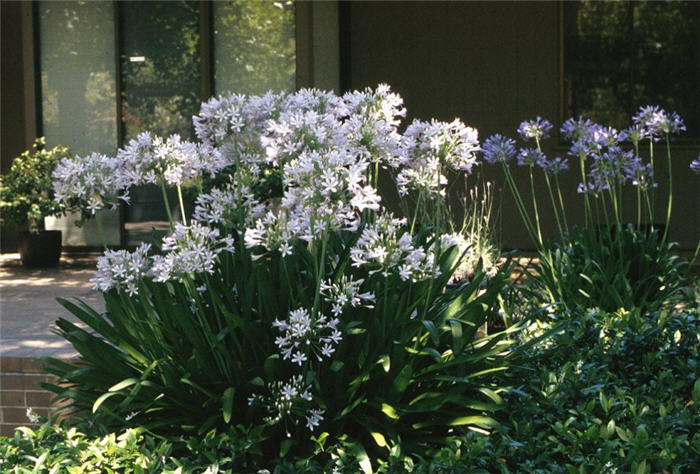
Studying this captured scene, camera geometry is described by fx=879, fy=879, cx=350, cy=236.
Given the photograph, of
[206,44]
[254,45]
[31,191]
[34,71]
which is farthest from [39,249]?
[254,45]

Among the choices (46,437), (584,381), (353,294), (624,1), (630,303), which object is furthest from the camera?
(624,1)

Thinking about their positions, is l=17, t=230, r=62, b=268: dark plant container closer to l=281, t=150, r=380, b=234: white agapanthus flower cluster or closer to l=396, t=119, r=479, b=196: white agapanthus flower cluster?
l=396, t=119, r=479, b=196: white agapanthus flower cluster

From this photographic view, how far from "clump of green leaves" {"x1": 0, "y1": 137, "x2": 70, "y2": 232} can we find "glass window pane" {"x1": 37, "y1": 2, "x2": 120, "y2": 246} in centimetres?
77

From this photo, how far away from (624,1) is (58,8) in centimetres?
649

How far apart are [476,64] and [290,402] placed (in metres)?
7.79

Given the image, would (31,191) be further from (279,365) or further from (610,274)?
(279,365)

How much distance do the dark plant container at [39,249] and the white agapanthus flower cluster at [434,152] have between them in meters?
6.88

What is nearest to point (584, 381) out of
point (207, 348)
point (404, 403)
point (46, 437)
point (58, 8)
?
point (404, 403)

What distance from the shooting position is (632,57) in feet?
32.8

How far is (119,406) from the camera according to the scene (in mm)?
3250

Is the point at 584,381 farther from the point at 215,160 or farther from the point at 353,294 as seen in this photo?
the point at 215,160

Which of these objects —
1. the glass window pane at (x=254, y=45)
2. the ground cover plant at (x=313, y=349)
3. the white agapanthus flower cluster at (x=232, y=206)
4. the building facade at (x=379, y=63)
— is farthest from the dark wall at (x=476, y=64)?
the white agapanthus flower cluster at (x=232, y=206)

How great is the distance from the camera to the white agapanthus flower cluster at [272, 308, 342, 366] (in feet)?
9.78

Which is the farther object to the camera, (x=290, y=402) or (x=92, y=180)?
(x=92, y=180)
